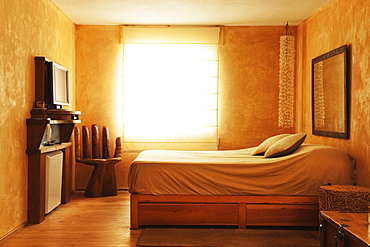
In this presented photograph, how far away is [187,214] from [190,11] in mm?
2794

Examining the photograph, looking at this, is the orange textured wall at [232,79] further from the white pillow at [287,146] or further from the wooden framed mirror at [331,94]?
the white pillow at [287,146]

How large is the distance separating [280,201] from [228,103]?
8.35 feet

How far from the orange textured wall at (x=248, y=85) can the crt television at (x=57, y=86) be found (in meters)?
2.33

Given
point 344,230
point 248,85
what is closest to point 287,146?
point 344,230

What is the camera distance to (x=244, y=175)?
3.98 meters

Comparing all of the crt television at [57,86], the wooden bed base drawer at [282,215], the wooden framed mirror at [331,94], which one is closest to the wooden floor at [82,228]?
the wooden bed base drawer at [282,215]

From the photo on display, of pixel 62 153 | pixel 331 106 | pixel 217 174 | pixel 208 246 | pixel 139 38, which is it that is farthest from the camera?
pixel 139 38

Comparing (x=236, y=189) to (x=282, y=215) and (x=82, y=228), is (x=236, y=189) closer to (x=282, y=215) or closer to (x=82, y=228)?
(x=282, y=215)

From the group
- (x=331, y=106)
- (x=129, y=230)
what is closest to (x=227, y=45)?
(x=331, y=106)

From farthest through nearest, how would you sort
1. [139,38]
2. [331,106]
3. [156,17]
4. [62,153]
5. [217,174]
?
[139,38]
[156,17]
[62,153]
[331,106]
[217,174]

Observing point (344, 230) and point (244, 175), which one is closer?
point (344, 230)

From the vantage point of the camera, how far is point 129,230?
4004 mm

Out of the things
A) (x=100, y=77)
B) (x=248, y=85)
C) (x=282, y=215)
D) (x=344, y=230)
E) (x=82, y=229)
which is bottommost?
(x=82, y=229)

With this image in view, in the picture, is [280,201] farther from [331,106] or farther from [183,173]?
[331,106]
